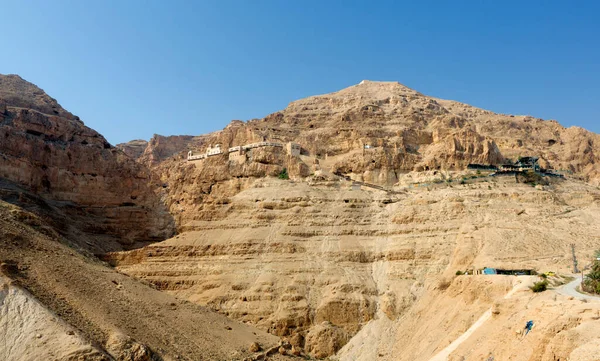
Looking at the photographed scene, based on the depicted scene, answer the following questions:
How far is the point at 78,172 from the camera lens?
7688 cm

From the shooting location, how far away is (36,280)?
34.3 meters

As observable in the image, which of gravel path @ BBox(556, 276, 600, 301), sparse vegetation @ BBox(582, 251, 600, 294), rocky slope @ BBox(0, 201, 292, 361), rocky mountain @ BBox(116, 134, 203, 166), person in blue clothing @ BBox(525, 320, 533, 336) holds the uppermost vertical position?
rocky mountain @ BBox(116, 134, 203, 166)

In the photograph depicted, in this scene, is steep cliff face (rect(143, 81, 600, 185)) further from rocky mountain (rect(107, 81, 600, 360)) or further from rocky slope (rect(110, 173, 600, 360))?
rocky slope (rect(110, 173, 600, 360))

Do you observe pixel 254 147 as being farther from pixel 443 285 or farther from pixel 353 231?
pixel 443 285

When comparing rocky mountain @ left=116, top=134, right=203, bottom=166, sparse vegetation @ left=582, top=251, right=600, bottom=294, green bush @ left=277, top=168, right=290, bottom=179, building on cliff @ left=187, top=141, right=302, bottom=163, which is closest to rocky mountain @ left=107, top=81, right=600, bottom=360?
green bush @ left=277, top=168, right=290, bottom=179

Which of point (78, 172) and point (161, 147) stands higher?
point (161, 147)

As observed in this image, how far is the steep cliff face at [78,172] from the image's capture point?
71.9 metres

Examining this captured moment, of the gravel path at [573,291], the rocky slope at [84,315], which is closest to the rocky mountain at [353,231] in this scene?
the gravel path at [573,291]

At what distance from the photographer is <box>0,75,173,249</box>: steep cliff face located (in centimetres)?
7194

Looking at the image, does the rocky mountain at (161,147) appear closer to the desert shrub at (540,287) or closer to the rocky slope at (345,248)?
the rocky slope at (345,248)

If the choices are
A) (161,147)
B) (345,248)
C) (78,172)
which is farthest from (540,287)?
(161,147)

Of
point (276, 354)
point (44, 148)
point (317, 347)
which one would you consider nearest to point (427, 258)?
point (317, 347)

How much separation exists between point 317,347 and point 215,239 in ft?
60.4

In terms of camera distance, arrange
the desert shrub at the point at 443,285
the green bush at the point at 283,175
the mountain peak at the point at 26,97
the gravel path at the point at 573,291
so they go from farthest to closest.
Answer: the mountain peak at the point at 26,97
the green bush at the point at 283,175
the desert shrub at the point at 443,285
the gravel path at the point at 573,291
